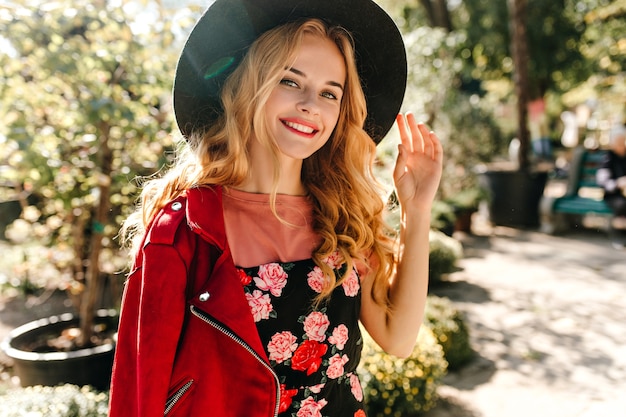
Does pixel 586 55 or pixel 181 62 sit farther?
pixel 586 55

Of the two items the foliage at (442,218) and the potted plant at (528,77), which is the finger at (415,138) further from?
the potted plant at (528,77)

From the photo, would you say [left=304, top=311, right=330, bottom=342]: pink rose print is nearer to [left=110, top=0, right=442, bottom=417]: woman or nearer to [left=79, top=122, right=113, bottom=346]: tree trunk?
[left=110, top=0, right=442, bottom=417]: woman

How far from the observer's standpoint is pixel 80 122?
3.18m

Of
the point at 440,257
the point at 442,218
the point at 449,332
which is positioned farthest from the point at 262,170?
the point at 442,218

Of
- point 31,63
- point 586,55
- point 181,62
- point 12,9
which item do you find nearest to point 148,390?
point 181,62

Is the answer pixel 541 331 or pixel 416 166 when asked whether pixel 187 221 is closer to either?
pixel 416 166

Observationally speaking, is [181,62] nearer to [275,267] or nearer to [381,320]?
[275,267]

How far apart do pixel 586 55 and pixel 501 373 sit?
15758 millimetres

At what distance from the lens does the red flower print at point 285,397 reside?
5.15 feet

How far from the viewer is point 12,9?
2674mm

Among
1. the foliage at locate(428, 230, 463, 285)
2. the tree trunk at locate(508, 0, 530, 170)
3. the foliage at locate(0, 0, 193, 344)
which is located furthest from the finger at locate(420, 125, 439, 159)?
the tree trunk at locate(508, 0, 530, 170)

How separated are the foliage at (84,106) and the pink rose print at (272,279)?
4.66 feet

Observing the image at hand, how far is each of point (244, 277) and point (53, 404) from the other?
1.54 m

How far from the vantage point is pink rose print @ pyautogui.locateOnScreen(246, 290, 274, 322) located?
1.52 m
